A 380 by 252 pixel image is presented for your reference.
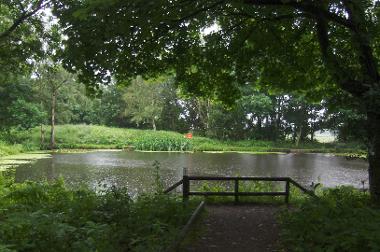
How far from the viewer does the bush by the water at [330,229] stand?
5.96 metres

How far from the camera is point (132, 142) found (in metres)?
48.4

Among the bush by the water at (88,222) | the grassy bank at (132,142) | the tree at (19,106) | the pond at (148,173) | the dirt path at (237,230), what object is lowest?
the pond at (148,173)

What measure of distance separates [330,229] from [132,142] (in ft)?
140

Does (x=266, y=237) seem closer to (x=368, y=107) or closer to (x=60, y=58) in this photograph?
(x=368, y=107)

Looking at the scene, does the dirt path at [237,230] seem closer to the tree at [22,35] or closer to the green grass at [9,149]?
the tree at [22,35]

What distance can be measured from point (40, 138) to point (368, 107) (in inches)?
1720

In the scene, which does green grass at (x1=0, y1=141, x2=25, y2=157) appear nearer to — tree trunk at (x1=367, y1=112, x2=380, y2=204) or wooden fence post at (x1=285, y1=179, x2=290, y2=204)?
wooden fence post at (x1=285, y1=179, x2=290, y2=204)

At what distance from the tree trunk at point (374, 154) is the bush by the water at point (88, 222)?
4807 mm

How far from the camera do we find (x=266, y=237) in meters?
8.34

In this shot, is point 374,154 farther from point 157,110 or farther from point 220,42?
point 157,110

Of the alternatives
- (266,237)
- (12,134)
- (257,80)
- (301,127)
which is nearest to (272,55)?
(257,80)

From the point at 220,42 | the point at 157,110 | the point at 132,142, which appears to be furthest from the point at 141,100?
the point at 220,42

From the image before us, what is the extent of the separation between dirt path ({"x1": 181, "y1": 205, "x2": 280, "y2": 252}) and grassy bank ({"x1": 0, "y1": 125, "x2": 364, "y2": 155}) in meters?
34.4

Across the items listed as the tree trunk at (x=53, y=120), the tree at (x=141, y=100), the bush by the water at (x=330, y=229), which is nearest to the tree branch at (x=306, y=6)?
the bush by the water at (x=330, y=229)
